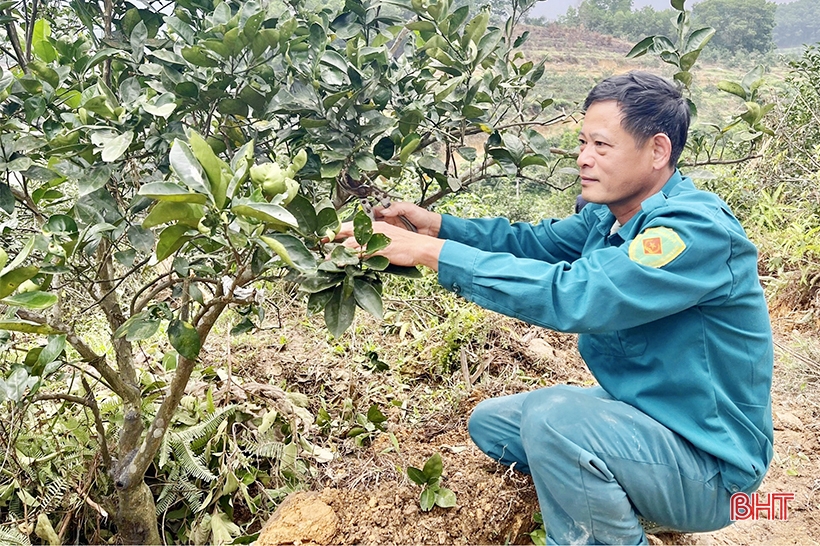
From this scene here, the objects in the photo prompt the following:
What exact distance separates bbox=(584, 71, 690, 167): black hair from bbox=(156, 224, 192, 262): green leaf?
3.64ft

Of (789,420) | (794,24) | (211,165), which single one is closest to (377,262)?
(211,165)

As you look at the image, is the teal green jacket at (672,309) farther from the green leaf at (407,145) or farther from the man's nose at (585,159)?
the green leaf at (407,145)

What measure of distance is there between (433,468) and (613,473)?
1.69ft

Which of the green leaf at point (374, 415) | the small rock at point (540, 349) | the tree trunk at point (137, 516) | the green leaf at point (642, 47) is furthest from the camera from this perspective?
the small rock at point (540, 349)

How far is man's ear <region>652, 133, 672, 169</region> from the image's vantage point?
1635 millimetres

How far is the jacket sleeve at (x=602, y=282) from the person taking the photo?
141cm

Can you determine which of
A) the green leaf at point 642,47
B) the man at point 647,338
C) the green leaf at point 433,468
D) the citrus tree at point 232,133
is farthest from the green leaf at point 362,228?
the green leaf at point 433,468

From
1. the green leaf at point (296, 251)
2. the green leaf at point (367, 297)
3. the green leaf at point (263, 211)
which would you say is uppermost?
the green leaf at point (263, 211)

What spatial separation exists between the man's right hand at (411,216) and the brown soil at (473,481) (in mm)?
744

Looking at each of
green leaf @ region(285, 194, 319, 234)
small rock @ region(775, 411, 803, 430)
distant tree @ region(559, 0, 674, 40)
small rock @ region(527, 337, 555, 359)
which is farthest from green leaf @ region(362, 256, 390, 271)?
distant tree @ region(559, 0, 674, 40)

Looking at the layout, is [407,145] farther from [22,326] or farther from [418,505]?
[418,505]

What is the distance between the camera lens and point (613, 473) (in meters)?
1.60

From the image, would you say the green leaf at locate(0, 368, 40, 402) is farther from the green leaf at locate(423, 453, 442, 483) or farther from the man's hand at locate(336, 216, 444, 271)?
the green leaf at locate(423, 453, 442, 483)

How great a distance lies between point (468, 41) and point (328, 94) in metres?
0.31
